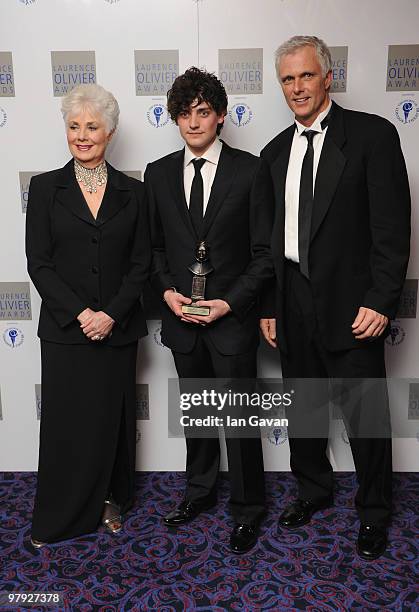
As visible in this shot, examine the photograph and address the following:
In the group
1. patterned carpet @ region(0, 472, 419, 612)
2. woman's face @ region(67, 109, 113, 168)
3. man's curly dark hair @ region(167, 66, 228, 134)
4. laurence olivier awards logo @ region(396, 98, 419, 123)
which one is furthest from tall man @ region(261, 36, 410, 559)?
woman's face @ region(67, 109, 113, 168)

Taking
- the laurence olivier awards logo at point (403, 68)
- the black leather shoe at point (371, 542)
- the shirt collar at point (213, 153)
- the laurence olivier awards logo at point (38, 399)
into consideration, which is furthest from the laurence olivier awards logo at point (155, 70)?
the black leather shoe at point (371, 542)

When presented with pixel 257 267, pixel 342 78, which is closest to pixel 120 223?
pixel 257 267

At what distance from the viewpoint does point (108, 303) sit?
8.36ft

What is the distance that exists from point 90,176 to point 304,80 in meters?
0.85

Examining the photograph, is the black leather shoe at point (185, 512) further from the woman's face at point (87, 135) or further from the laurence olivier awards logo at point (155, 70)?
the laurence olivier awards logo at point (155, 70)

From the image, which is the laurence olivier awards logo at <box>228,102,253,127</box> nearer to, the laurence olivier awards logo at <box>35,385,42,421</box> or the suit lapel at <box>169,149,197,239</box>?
the suit lapel at <box>169,149,197,239</box>

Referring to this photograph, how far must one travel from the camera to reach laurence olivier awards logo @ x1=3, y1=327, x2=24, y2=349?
10.3 ft

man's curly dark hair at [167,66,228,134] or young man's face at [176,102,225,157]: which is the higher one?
man's curly dark hair at [167,66,228,134]

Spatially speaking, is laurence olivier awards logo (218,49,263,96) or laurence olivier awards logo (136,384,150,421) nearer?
laurence olivier awards logo (218,49,263,96)

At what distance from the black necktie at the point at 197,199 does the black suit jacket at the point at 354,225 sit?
0.93 feet

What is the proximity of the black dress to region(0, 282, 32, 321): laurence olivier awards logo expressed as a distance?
0.57 metres

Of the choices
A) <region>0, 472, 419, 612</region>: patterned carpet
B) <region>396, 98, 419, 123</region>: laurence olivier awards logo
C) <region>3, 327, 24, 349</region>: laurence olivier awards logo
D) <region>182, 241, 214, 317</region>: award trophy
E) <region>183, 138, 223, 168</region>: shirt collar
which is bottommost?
A: <region>0, 472, 419, 612</region>: patterned carpet

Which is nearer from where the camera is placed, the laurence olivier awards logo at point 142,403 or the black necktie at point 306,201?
the black necktie at point 306,201

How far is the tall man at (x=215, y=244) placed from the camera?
248cm
